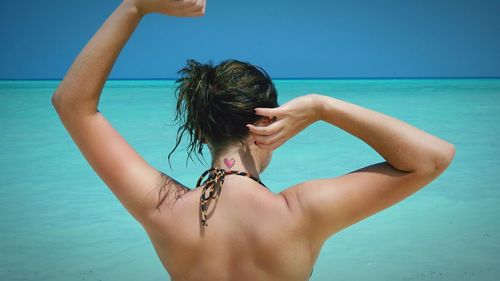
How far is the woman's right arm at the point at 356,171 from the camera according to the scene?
1035mm

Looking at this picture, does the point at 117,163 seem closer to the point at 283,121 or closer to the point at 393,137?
the point at 283,121

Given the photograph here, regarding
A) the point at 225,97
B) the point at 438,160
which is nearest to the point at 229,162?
the point at 225,97

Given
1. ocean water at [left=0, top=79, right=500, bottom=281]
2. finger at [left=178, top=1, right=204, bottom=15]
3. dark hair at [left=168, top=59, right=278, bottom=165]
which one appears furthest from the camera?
ocean water at [left=0, top=79, right=500, bottom=281]

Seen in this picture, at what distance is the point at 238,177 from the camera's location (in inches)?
43.5

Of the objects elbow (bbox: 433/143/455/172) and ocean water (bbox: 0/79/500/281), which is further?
ocean water (bbox: 0/79/500/281)

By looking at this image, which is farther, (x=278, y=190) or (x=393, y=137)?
(x=278, y=190)

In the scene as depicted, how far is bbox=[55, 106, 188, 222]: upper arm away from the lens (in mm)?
1067

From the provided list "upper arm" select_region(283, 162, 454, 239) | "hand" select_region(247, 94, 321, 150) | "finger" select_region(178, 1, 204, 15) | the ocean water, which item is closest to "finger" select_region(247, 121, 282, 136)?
"hand" select_region(247, 94, 321, 150)

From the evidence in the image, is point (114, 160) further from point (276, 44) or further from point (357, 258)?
point (276, 44)

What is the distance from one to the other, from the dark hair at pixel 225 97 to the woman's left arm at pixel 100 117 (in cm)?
13

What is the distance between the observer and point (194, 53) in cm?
1631

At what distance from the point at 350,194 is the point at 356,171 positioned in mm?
50

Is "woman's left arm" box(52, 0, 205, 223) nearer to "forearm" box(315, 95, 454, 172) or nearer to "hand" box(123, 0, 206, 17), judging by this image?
"hand" box(123, 0, 206, 17)

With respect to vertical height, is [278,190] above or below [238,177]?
below
